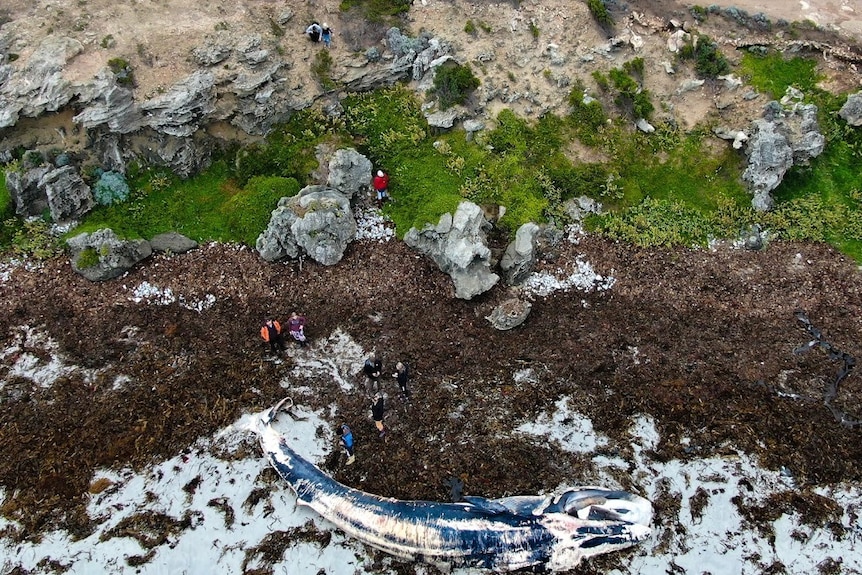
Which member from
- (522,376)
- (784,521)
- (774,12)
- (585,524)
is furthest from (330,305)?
(774,12)

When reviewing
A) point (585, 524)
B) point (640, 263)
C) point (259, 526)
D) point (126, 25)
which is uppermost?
point (126, 25)

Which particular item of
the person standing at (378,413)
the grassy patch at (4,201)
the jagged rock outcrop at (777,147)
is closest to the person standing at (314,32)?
the grassy patch at (4,201)

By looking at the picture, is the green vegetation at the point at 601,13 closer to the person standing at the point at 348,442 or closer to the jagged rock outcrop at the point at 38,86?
the person standing at the point at 348,442


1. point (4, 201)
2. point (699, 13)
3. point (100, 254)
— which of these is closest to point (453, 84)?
point (699, 13)

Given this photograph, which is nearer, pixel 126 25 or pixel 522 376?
pixel 522 376

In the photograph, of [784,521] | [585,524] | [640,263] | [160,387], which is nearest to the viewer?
[585,524]

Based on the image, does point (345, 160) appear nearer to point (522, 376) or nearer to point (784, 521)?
point (522, 376)

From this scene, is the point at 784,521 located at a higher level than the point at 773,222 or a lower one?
lower
